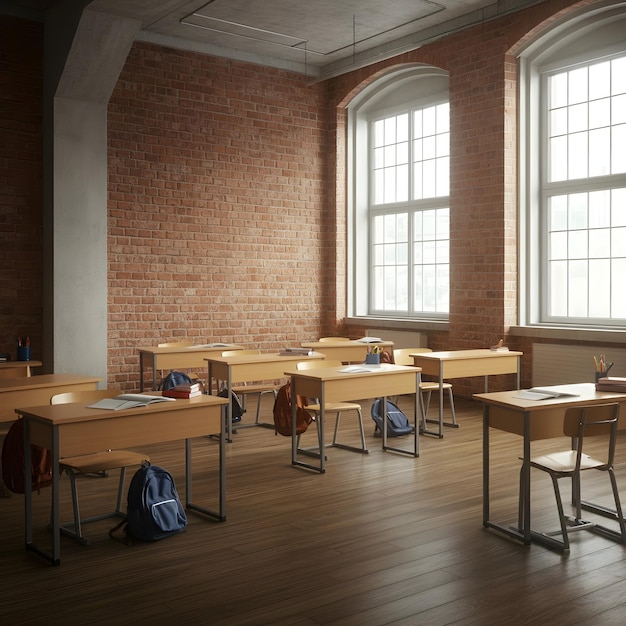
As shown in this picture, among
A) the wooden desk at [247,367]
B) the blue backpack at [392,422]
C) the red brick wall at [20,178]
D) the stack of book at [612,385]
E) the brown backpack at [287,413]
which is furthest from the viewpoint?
the red brick wall at [20,178]

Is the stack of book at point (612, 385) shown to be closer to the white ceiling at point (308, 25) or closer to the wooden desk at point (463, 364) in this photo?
the wooden desk at point (463, 364)

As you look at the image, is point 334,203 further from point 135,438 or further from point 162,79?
point 135,438

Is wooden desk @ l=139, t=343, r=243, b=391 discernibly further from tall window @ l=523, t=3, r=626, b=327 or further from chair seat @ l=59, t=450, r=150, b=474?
tall window @ l=523, t=3, r=626, b=327

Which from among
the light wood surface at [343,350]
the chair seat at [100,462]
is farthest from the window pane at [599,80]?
→ the chair seat at [100,462]

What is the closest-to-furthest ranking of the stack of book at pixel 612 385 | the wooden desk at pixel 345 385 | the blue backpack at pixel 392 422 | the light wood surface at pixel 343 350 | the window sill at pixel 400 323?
the stack of book at pixel 612 385
the wooden desk at pixel 345 385
the blue backpack at pixel 392 422
the light wood surface at pixel 343 350
the window sill at pixel 400 323

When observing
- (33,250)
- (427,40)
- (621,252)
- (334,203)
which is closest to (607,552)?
(621,252)

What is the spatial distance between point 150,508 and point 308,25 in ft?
21.6

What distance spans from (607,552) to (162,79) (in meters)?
7.47

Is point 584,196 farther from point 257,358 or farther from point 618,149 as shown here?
point 257,358

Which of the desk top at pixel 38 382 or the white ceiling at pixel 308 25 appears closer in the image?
the desk top at pixel 38 382

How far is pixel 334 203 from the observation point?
1066 centimetres

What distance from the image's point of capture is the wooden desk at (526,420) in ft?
13.2

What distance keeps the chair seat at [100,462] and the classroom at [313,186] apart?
1.91 meters

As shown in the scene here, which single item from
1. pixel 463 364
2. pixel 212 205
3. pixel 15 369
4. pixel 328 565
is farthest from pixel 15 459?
pixel 212 205
